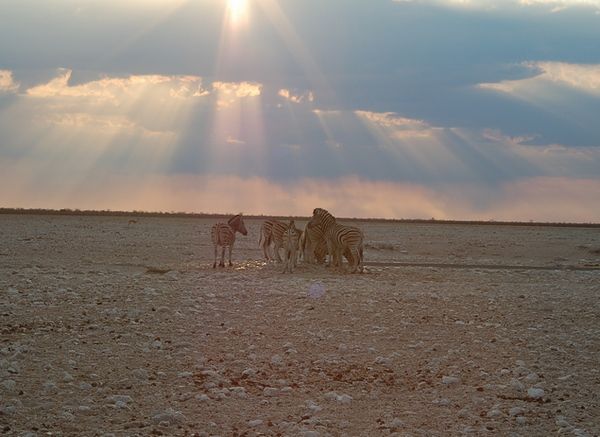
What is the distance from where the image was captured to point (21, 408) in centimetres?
850

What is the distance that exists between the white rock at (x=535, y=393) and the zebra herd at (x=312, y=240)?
12.3 metres

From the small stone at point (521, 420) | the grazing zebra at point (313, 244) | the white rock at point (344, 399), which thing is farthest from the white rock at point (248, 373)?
the grazing zebra at point (313, 244)

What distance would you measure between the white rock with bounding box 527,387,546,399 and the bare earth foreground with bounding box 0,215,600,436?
2 centimetres

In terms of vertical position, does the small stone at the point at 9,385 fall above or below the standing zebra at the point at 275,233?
below

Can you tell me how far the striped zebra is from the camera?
22.5 meters

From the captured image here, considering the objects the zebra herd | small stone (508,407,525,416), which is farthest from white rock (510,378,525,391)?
the zebra herd

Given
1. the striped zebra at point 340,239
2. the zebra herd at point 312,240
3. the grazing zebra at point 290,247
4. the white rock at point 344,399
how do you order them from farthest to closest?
the striped zebra at point 340,239
the zebra herd at point 312,240
the grazing zebra at point 290,247
the white rock at point 344,399

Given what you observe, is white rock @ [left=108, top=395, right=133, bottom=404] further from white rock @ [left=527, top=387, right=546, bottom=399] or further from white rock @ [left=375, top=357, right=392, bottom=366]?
white rock @ [left=527, top=387, right=546, bottom=399]

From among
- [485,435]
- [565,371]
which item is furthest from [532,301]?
[485,435]

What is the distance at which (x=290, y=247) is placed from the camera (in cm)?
2186

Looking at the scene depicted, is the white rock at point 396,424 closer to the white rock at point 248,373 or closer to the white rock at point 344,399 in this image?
the white rock at point 344,399

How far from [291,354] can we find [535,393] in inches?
129

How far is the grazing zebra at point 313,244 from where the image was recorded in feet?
80.4

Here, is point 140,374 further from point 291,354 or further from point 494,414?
point 494,414
